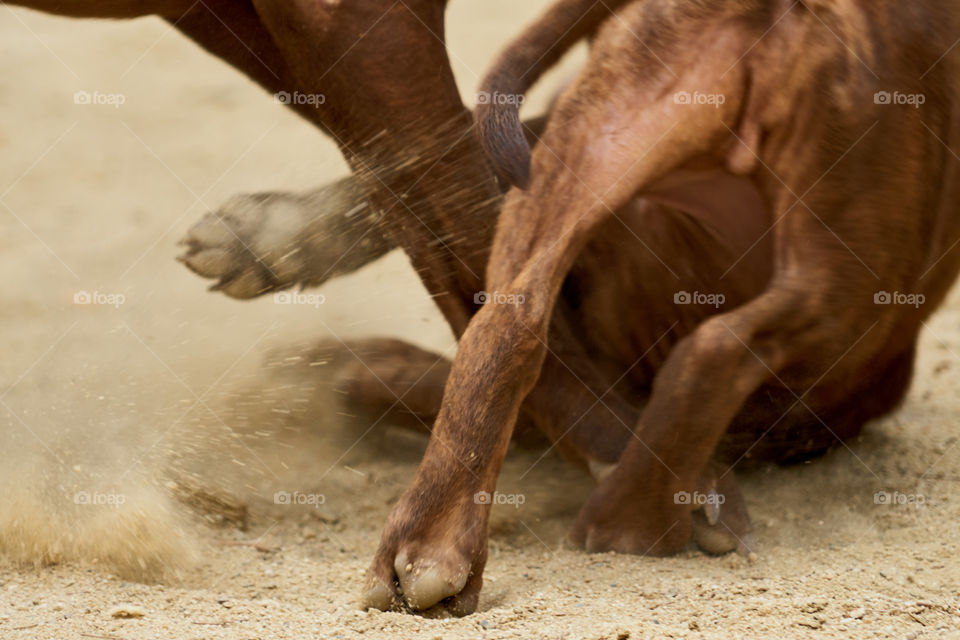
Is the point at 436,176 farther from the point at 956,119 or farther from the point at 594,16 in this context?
the point at 956,119

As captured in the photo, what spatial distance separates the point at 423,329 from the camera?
414cm

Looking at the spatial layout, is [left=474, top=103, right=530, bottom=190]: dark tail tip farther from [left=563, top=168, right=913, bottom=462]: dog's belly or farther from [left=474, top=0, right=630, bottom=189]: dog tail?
[left=563, top=168, right=913, bottom=462]: dog's belly

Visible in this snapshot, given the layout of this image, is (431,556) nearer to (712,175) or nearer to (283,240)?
(712,175)

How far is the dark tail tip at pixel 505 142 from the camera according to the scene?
239 cm

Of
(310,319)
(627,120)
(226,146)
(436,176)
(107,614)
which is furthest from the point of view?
(226,146)

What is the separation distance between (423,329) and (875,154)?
197 cm

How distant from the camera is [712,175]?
8.70 ft

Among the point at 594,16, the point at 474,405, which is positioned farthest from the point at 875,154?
the point at 474,405

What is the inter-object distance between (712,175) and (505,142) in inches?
19.5

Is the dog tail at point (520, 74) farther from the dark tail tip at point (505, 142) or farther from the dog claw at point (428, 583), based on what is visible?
the dog claw at point (428, 583)

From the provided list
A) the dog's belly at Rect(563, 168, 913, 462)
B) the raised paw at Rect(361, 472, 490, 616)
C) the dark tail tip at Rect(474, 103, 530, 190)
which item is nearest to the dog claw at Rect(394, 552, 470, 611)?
the raised paw at Rect(361, 472, 490, 616)

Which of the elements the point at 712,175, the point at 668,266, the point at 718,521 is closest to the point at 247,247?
the point at 668,266

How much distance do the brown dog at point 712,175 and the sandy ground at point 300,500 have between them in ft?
0.86

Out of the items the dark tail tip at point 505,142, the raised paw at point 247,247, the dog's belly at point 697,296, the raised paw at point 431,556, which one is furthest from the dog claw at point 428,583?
the raised paw at point 247,247
